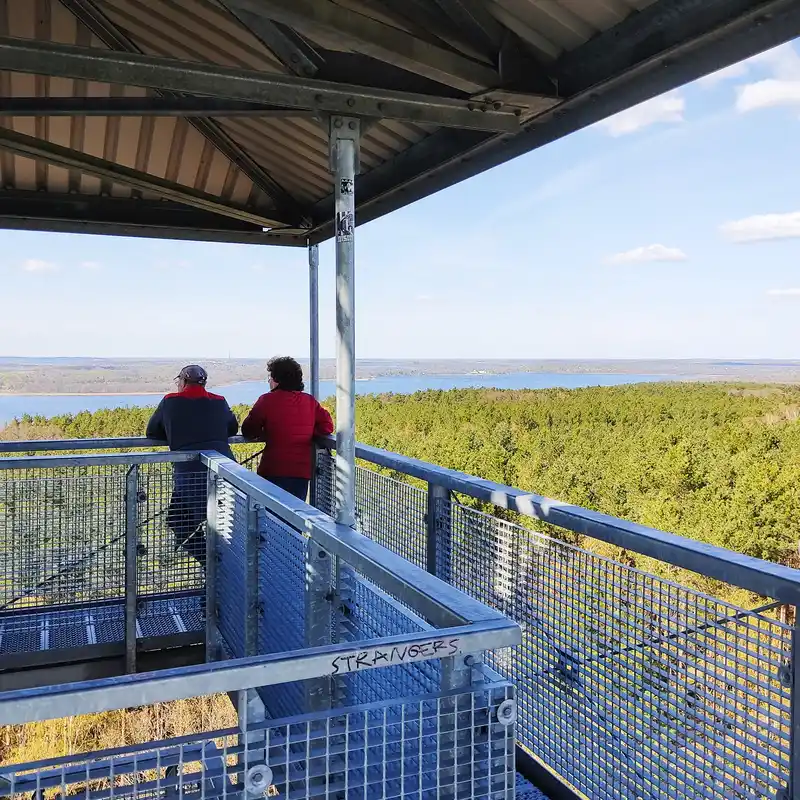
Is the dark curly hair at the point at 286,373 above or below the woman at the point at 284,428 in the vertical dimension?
above

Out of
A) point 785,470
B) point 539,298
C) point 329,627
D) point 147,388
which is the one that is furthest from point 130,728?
point 539,298

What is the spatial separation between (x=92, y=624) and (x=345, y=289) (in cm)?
273

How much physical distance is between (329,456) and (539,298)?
9154 cm

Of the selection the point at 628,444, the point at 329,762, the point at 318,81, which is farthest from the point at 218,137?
the point at 628,444

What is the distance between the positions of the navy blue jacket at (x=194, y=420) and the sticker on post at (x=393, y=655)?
349 cm

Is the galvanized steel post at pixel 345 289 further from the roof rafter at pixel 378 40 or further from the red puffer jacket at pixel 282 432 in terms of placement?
the red puffer jacket at pixel 282 432

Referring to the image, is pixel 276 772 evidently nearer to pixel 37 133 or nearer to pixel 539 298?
pixel 37 133

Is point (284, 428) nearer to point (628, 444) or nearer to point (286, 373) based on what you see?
point (286, 373)

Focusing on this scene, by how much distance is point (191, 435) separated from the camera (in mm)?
4945

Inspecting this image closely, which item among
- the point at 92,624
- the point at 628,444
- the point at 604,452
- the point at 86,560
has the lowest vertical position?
the point at 604,452

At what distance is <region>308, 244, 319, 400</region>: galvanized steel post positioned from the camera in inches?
245

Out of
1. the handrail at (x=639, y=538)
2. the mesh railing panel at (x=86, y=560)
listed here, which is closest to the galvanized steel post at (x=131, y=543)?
the mesh railing panel at (x=86, y=560)

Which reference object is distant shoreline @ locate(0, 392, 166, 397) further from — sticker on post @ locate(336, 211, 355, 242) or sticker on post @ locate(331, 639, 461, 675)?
sticker on post @ locate(331, 639, 461, 675)

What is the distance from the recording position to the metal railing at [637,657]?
6.86 feet
